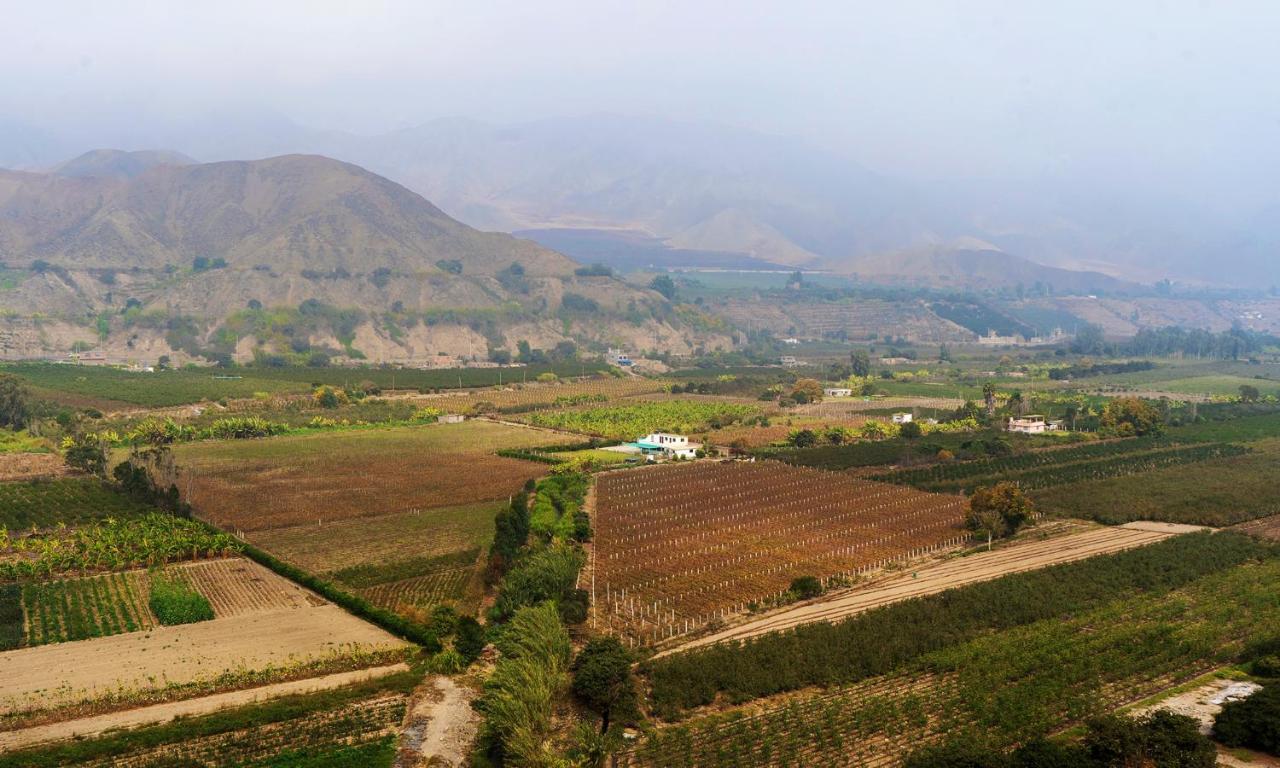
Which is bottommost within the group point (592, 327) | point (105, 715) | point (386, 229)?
point (105, 715)

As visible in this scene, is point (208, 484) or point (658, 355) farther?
point (658, 355)

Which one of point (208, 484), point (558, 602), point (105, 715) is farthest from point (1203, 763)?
point (208, 484)

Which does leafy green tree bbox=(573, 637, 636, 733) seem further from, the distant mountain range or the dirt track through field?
the distant mountain range

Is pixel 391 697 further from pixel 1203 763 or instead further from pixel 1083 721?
pixel 1203 763

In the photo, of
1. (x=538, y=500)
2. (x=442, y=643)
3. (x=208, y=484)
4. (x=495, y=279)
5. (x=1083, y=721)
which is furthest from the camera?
(x=495, y=279)

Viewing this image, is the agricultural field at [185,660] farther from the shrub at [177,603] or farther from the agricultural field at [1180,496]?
the agricultural field at [1180,496]

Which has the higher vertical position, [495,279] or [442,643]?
[495,279]

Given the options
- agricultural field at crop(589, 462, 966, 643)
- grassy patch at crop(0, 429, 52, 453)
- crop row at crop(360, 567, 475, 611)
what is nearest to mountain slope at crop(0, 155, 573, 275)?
grassy patch at crop(0, 429, 52, 453)
